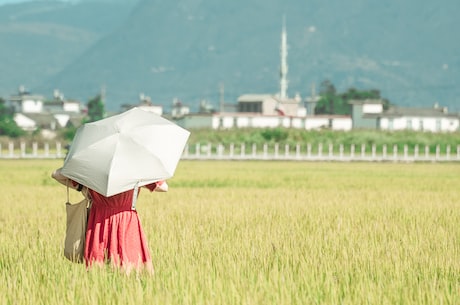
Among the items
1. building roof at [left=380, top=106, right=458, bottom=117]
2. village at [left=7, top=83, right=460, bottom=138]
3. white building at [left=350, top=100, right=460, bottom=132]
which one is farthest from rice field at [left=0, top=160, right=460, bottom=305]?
building roof at [left=380, top=106, right=458, bottom=117]

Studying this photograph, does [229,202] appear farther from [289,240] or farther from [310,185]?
[310,185]

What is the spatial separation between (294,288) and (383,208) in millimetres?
9521

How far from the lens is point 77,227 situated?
8500 mm

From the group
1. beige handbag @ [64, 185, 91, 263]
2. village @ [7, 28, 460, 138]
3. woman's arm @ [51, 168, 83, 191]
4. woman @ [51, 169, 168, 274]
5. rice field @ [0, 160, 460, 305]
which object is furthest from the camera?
village @ [7, 28, 460, 138]

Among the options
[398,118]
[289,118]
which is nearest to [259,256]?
[289,118]

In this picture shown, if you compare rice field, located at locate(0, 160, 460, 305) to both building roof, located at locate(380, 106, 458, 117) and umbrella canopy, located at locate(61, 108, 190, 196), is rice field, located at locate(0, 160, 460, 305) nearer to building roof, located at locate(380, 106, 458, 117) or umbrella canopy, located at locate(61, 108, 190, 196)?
umbrella canopy, located at locate(61, 108, 190, 196)

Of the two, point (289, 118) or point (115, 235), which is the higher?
point (115, 235)

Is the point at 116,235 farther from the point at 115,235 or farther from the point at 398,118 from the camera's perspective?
the point at 398,118

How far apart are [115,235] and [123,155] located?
59cm

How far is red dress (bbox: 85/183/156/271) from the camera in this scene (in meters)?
8.31

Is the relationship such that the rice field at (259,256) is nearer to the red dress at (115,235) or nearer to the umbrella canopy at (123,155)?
the red dress at (115,235)

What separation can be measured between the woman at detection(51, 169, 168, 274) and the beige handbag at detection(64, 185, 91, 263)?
47 millimetres

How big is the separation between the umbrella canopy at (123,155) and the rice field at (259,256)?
67cm

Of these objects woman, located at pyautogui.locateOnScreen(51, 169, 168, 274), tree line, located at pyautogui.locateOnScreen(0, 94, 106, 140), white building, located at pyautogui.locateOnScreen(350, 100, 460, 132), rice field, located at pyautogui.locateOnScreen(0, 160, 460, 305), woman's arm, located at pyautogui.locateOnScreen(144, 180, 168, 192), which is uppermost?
woman's arm, located at pyautogui.locateOnScreen(144, 180, 168, 192)
